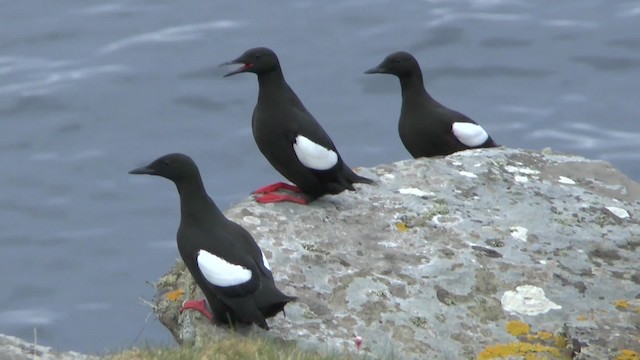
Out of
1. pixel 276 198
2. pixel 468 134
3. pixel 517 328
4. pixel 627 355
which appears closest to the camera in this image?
pixel 627 355

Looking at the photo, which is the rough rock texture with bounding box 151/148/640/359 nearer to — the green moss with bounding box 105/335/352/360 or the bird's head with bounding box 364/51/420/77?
the green moss with bounding box 105/335/352/360

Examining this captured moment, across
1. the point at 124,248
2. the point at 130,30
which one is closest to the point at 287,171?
the point at 124,248

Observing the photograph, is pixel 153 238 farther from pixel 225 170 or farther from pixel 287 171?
pixel 287 171

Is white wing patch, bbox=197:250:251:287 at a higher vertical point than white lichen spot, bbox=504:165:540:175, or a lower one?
higher

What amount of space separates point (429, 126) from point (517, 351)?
11.8 feet

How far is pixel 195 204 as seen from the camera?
26.7 feet

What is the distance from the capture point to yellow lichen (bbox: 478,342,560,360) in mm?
7480

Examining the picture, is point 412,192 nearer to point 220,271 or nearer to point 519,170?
point 519,170

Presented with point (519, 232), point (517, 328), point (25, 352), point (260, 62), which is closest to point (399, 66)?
point (260, 62)

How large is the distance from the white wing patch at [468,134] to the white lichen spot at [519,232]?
211 centimetres

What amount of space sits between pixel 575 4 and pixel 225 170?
6.95 m

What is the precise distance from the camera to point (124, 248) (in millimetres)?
17859

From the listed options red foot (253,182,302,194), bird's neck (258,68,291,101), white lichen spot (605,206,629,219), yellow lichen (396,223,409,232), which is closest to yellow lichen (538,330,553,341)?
yellow lichen (396,223,409,232)

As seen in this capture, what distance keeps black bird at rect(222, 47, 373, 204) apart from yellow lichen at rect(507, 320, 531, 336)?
1.63m
